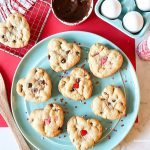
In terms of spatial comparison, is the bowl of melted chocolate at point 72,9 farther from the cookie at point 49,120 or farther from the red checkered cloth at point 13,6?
the cookie at point 49,120

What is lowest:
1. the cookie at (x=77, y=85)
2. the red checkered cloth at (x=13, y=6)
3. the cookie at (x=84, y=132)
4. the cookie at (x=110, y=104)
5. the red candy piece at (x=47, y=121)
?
the cookie at (x=84, y=132)

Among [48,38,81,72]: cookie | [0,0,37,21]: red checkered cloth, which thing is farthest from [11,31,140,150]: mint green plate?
[0,0,37,21]: red checkered cloth

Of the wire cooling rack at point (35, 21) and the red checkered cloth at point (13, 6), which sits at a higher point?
the red checkered cloth at point (13, 6)

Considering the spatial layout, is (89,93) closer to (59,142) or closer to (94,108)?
(94,108)

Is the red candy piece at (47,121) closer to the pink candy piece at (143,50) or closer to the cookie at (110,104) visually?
the cookie at (110,104)

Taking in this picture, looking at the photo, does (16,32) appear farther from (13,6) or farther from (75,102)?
(75,102)

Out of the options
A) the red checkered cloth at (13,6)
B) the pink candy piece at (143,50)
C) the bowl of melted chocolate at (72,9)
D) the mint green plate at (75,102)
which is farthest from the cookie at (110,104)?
the red checkered cloth at (13,6)
